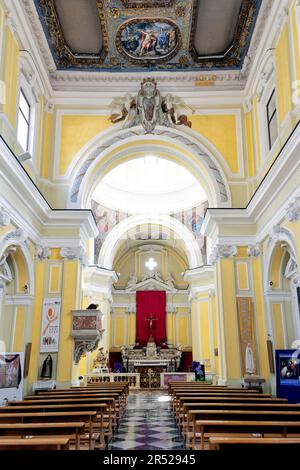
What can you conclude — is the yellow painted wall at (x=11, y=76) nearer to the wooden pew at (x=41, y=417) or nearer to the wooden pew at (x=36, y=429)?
the wooden pew at (x=41, y=417)

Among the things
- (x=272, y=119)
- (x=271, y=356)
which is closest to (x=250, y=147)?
(x=272, y=119)

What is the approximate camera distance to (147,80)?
1295cm

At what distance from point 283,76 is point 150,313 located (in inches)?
702

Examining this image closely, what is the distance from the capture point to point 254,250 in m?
12.2

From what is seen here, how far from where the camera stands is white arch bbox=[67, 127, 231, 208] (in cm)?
1280

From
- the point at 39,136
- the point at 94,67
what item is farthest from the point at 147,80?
the point at 39,136

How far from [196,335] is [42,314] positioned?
11549 millimetres

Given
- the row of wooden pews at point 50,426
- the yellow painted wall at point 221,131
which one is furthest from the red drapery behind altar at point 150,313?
the row of wooden pews at point 50,426

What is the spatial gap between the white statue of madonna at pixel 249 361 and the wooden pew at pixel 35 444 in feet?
26.2

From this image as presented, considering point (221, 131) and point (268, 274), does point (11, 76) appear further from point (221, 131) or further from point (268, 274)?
point (268, 274)

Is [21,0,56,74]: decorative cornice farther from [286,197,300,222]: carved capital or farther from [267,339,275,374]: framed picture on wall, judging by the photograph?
[267,339,275,374]: framed picture on wall

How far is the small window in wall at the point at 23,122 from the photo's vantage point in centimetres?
1109
